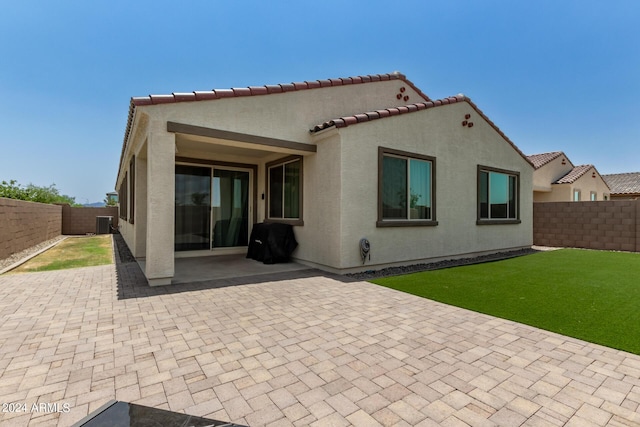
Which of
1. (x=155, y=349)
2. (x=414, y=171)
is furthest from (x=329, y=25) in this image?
(x=155, y=349)

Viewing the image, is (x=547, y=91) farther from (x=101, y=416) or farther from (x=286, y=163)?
(x=101, y=416)

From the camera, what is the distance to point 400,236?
8781 mm

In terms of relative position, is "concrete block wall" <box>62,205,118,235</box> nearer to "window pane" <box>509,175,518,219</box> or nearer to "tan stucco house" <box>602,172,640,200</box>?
"window pane" <box>509,175,518,219</box>

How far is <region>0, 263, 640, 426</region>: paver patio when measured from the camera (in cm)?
242

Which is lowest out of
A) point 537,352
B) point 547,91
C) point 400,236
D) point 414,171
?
point 537,352

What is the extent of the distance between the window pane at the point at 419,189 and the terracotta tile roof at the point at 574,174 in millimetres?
17732

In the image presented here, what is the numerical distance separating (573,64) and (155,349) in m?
19.0

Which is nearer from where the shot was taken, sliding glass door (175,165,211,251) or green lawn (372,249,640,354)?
green lawn (372,249,640,354)

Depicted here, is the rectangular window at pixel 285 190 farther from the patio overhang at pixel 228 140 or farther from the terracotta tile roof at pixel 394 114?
the terracotta tile roof at pixel 394 114

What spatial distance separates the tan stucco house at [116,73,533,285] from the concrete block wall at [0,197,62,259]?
3393mm

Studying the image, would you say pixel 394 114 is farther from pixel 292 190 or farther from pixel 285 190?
pixel 285 190

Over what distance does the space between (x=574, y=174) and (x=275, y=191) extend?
2337cm

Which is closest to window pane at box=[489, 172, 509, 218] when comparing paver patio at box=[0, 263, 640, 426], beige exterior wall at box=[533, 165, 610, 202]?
paver patio at box=[0, 263, 640, 426]

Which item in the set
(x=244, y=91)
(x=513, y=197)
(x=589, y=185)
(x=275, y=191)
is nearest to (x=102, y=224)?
(x=275, y=191)
